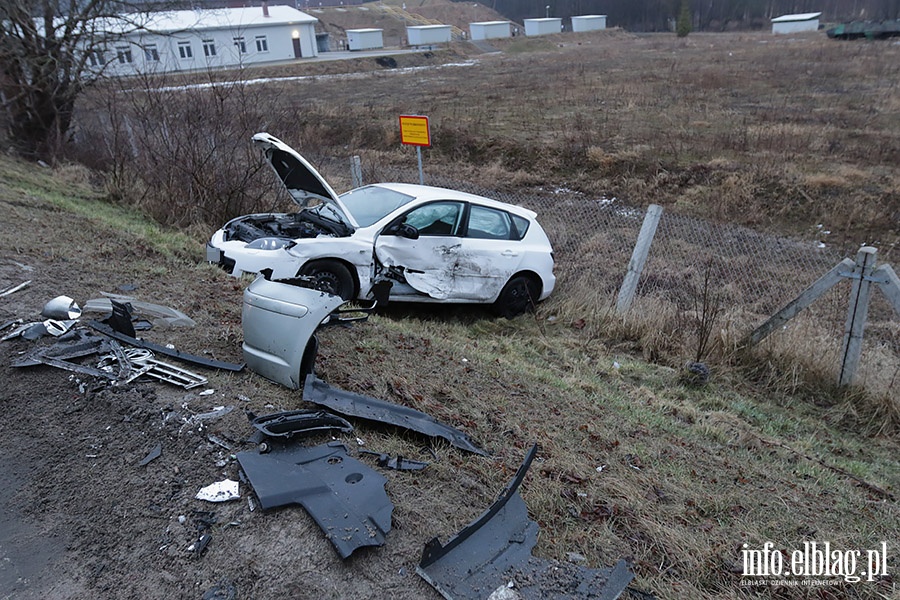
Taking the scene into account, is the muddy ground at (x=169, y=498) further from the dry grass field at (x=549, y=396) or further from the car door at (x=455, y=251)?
the car door at (x=455, y=251)

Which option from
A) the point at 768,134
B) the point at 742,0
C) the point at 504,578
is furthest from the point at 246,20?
the point at 742,0

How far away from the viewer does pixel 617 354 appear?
7.05 meters

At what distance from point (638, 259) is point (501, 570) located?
5.74m

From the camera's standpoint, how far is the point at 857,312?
590 cm

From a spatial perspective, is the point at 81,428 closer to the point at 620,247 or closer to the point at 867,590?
the point at 867,590

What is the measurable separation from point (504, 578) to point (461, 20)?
94.0m

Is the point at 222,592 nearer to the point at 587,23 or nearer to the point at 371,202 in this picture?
the point at 371,202

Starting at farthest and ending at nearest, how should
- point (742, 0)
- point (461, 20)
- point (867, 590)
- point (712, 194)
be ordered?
point (461, 20), point (742, 0), point (712, 194), point (867, 590)

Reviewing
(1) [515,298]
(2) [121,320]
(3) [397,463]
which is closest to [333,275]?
(1) [515,298]

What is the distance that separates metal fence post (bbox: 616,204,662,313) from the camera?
24.7 ft

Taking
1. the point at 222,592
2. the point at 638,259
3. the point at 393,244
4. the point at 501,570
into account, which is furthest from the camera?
the point at 638,259

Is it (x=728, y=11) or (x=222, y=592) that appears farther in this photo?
(x=728, y=11)

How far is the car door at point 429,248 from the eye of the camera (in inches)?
281

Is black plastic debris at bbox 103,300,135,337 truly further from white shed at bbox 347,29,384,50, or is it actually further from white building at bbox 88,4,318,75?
white shed at bbox 347,29,384,50
